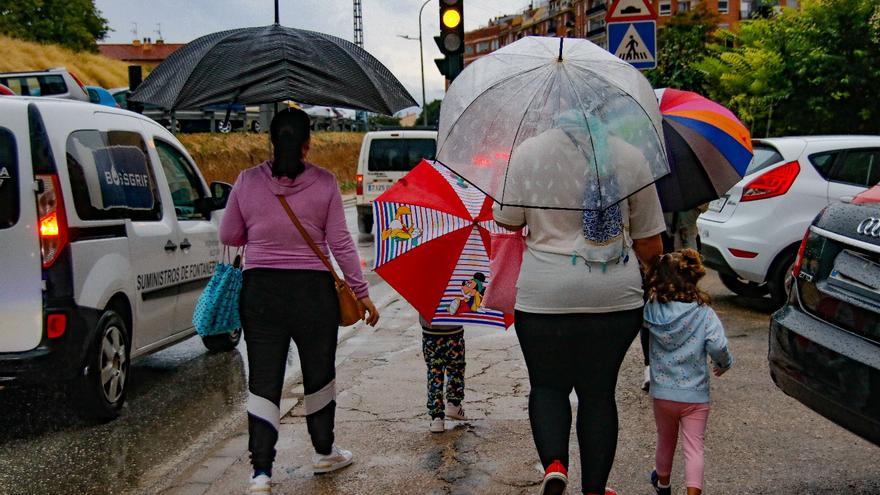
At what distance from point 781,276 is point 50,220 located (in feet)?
21.0

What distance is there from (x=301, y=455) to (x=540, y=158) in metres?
2.49

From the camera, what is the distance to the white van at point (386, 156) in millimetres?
18672

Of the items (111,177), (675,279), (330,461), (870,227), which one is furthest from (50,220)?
(870,227)

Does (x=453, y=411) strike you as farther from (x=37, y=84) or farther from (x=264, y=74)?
(x=37, y=84)

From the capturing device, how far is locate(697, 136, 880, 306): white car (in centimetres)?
895

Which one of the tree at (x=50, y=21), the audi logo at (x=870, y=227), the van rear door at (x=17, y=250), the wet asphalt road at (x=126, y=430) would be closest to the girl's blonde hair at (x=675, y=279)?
the audi logo at (x=870, y=227)

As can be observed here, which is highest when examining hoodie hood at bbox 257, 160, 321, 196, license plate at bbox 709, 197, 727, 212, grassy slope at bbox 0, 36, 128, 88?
grassy slope at bbox 0, 36, 128, 88

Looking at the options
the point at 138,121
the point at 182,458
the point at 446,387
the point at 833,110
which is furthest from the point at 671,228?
the point at 833,110

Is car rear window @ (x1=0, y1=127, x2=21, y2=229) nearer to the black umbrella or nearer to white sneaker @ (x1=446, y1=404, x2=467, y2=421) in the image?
the black umbrella

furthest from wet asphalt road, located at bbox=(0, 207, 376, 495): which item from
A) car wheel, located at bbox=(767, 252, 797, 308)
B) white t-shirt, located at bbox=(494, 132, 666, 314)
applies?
car wheel, located at bbox=(767, 252, 797, 308)

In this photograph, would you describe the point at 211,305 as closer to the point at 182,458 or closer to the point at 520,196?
the point at 182,458

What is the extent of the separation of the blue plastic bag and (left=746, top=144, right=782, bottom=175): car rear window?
5.88 m

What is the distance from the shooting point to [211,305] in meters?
4.80

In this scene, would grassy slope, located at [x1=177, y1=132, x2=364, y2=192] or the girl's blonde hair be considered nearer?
the girl's blonde hair
